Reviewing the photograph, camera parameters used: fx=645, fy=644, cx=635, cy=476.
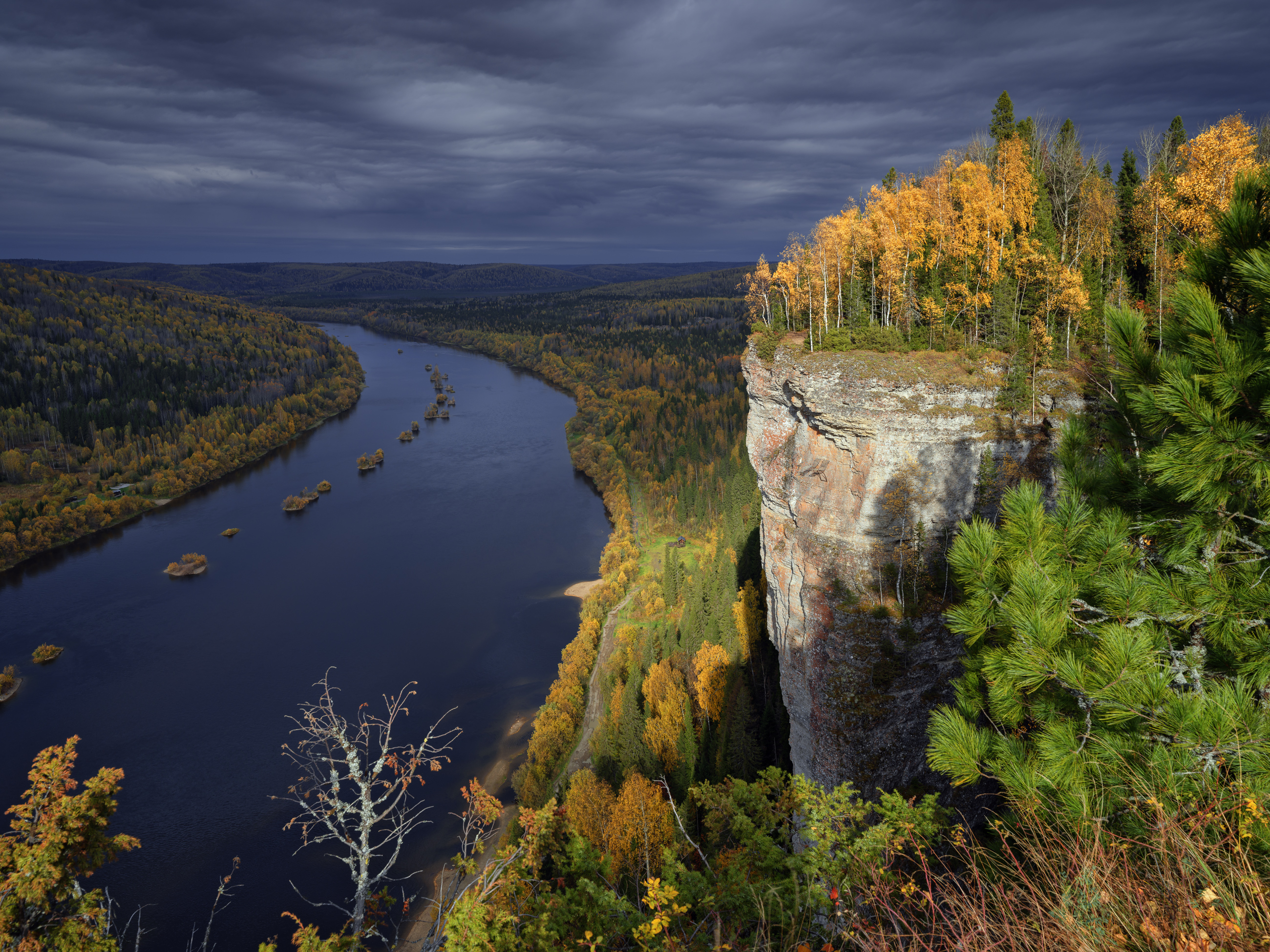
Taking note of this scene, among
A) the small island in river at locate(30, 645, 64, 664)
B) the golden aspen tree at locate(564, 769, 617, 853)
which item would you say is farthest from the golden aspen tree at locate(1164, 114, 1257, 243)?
the small island in river at locate(30, 645, 64, 664)

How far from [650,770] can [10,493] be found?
80.0 meters

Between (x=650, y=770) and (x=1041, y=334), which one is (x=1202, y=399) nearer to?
(x=1041, y=334)

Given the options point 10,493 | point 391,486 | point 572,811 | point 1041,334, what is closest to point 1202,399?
point 1041,334

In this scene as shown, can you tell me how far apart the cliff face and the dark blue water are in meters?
20.1

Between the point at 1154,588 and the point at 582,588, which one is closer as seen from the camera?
the point at 1154,588

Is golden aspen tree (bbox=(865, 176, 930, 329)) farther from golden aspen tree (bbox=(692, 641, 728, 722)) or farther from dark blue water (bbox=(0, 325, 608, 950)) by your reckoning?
dark blue water (bbox=(0, 325, 608, 950))

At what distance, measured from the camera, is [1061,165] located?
942 inches

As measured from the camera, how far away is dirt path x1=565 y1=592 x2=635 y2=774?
1182 inches

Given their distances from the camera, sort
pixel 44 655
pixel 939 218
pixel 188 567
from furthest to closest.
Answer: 1. pixel 188 567
2. pixel 44 655
3. pixel 939 218

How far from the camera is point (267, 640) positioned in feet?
145

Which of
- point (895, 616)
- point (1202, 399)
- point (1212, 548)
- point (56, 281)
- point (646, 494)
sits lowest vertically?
point (646, 494)

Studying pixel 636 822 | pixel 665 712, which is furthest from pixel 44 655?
pixel 636 822

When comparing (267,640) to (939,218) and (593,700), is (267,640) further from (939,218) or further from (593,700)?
(939,218)

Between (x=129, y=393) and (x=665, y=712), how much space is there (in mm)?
108947
